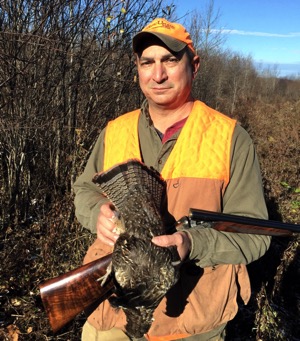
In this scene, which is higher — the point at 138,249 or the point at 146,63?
the point at 146,63

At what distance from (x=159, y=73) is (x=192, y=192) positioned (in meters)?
0.84

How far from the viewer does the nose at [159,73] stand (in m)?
2.51

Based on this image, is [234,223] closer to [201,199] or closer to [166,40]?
[201,199]

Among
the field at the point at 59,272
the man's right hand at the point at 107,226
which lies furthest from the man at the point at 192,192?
the field at the point at 59,272

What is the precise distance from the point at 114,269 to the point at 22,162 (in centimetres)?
532

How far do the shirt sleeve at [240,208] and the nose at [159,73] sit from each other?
0.62 meters

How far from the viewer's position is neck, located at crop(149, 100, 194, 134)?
2.69 meters

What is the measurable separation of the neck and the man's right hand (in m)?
0.76

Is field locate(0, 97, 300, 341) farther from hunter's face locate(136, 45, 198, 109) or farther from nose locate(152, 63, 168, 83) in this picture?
nose locate(152, 63, 168, 83)

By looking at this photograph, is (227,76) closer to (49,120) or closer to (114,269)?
(49,120)

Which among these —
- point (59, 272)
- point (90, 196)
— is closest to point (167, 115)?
point (90, 196)

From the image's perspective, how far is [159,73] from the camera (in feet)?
8.23

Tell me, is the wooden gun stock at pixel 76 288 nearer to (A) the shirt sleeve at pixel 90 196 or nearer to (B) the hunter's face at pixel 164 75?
(A) the shirt sleeve at pixel 90 196

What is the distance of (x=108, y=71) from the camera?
8359 millimetres
